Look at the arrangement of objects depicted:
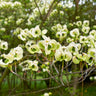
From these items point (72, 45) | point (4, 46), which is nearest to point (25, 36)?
point (72, 45)

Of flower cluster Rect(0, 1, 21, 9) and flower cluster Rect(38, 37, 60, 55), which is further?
Answer: flower cluster Rect(0, 1, 21, 9)

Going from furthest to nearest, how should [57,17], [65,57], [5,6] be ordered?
[57,17], [5,6], [65,57]

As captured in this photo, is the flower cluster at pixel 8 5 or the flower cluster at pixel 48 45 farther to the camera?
the flower cluster at pixel 8 5

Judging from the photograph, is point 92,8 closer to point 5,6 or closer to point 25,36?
point 5,6

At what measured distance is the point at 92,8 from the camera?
6.44m

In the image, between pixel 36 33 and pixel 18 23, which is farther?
pixel 18 23

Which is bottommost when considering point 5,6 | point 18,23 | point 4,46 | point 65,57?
point 65,57

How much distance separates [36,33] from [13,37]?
3790mm

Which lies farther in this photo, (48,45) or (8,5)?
(8,5)

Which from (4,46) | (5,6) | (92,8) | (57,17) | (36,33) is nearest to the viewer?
(36,33)

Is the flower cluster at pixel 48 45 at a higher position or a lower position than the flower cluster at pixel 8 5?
lower

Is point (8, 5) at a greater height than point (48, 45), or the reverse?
point (8, 5)

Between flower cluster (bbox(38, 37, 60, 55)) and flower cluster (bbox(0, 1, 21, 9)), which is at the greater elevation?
flower cluster (bbox(0, 1, 21, 9))

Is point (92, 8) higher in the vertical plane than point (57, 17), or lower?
higher
